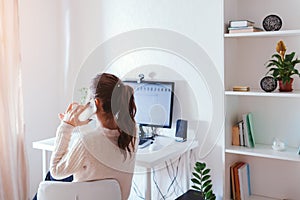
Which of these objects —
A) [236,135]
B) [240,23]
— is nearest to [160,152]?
[236,135]

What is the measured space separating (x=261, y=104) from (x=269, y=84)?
0.24m

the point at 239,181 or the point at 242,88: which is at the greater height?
the point at 242,88

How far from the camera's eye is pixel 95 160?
1591 millimetres

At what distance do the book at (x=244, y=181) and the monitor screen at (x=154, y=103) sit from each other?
1.90 ft

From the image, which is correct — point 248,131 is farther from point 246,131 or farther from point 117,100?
point 117,100

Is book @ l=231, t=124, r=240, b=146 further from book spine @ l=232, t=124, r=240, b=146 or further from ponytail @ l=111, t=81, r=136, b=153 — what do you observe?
ponytail @ l=111, t=81, r=136, b=153

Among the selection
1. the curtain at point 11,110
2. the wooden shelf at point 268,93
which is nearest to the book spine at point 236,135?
the wooden shelf at point 268,93

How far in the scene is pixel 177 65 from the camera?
262 centimetres

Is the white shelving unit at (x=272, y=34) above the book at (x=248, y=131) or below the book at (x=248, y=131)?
above

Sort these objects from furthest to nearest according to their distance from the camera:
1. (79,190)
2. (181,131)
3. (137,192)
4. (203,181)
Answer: (137,192) → (181,131) → (203,181) → (79,190)

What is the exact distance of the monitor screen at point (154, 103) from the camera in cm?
253

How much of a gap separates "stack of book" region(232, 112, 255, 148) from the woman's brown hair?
877 mm

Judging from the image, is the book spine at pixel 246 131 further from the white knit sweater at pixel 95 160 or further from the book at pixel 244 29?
the white knit sweater at pixel 95 160

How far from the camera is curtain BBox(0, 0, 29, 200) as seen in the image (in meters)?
2.55
